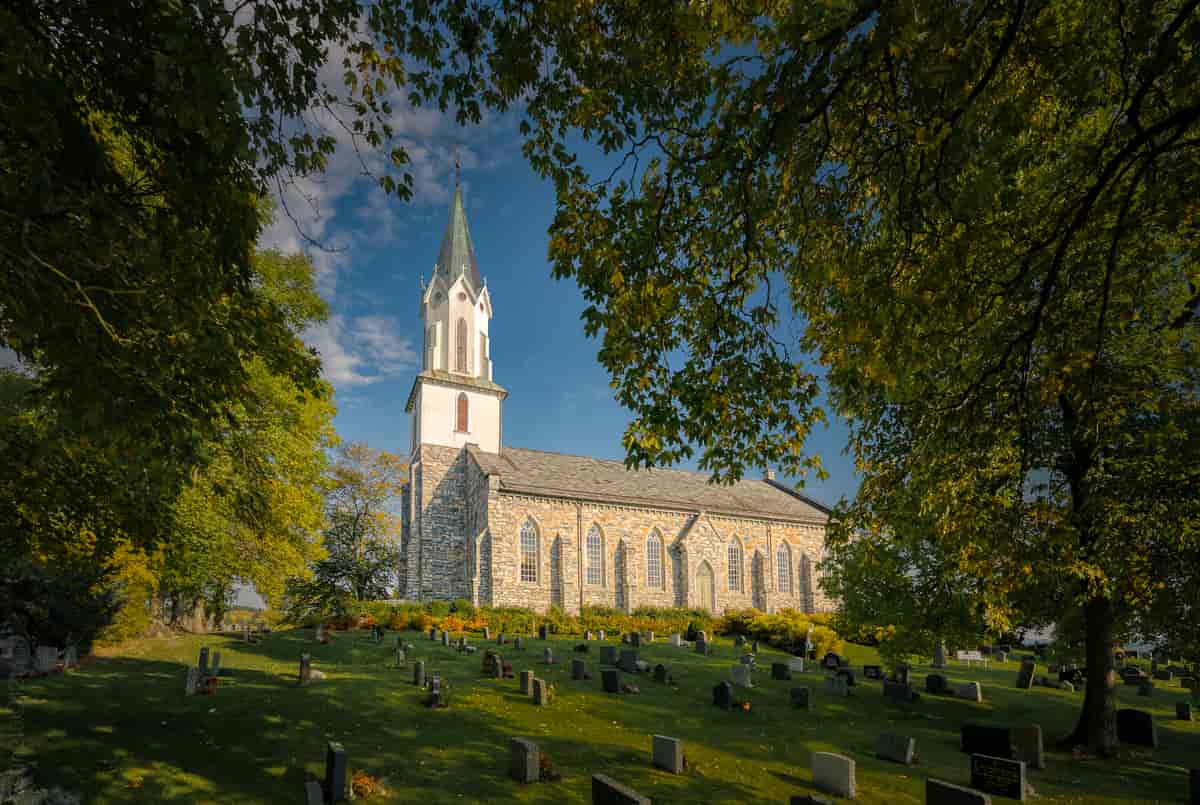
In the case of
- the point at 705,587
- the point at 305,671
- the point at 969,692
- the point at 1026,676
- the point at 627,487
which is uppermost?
the point at 627,487

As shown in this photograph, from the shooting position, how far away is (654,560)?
41.2 meters

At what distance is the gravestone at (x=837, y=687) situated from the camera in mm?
18891

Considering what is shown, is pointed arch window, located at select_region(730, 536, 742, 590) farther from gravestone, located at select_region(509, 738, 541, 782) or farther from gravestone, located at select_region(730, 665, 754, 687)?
gravestone, located at select_region(509, 738, 541, 782)

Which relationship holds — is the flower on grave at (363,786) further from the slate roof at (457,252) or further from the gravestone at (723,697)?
the slate roof at (457,252)


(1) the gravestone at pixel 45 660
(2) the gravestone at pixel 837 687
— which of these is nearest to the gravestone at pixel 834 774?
(2) the gravestone at pixel 837 687

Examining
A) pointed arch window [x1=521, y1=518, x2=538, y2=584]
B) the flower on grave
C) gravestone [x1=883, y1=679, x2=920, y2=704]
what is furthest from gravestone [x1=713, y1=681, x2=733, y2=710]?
pointed arch window [x1=521, y1=518, x2=538, y2=584]

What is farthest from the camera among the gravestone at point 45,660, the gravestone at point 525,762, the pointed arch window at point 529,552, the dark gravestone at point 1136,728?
the pointed arch window at point 529,552

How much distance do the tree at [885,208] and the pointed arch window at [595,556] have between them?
3040 cm

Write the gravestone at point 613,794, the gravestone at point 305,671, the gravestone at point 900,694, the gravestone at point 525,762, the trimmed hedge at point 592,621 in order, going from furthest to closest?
Result: the trimmed hedge at point 592,621, the gravestone at point 900,694, the gravestone at point 305,671, the gravestone at point 525,762, the gravestone at point 613,794

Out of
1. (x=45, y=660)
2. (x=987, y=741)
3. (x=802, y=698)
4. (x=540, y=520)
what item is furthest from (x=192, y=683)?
(x=540, y=520)

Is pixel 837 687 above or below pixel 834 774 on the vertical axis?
below

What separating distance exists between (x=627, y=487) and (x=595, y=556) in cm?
546

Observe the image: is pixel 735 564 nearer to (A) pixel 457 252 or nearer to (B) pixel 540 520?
(B) pixel 540 520

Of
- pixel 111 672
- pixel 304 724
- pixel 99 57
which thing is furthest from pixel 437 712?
pixel 99 57
